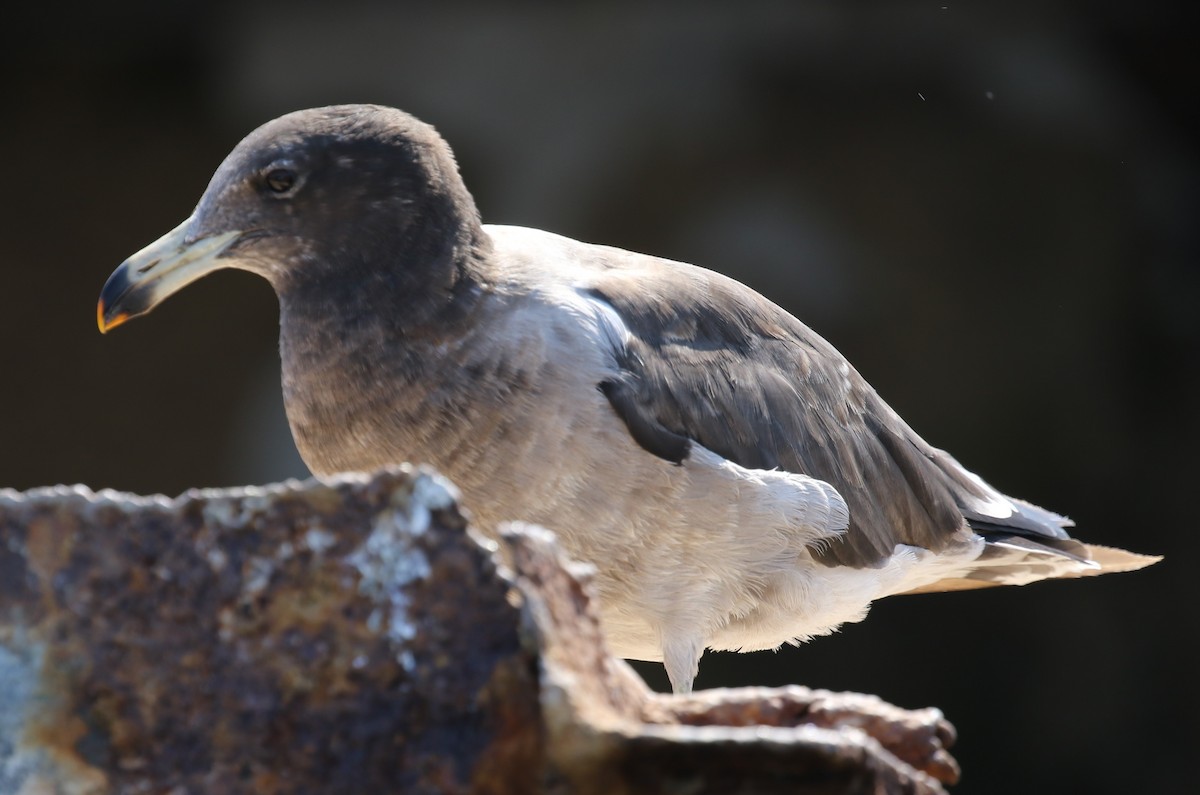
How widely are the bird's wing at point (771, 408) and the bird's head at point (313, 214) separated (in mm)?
422

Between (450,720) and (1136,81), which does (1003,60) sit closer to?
(1136,81)

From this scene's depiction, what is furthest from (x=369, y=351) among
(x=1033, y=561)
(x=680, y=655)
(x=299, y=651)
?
(x=1033, y=561)

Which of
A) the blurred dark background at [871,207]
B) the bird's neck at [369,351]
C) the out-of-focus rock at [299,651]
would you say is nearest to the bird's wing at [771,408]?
the bird's neck at [369,351]

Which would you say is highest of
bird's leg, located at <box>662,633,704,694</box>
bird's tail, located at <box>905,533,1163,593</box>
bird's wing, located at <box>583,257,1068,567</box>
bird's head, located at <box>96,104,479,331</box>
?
bird's head, located at <box>96,104,479,331</box>

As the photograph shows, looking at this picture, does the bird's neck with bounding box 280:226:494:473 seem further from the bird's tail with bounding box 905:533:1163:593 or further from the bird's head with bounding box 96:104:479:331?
the bird's tail with bounding box 905:533:1163:593

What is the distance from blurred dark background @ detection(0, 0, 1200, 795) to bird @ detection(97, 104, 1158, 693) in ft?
8.42

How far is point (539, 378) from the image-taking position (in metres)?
2.90

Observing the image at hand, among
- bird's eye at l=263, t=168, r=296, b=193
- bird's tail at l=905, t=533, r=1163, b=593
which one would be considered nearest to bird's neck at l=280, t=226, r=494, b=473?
bird's eye at l=263, t=168, r=296, b=193

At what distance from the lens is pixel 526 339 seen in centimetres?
294

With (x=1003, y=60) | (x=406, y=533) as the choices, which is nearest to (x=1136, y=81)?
(x=1003, y=60)

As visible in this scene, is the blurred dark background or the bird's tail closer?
the bird's tail

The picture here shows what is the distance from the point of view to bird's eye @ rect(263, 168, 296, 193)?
289 centimetres

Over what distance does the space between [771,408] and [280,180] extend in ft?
4.05

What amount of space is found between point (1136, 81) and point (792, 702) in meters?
4.97
